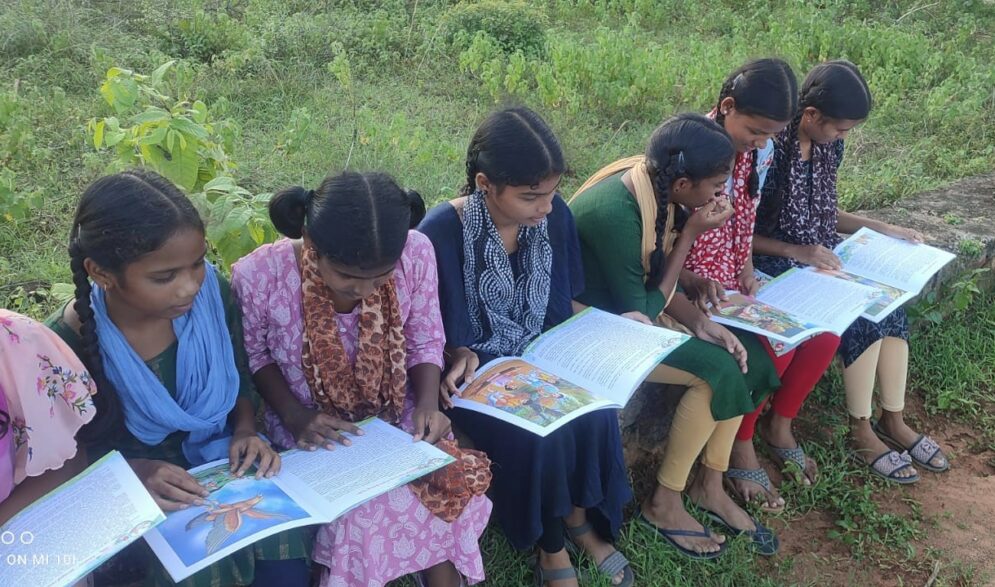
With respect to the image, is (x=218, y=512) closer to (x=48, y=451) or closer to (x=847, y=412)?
(x=48, y=451)

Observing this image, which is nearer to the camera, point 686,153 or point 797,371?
point 686,153

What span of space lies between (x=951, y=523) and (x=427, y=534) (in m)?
2.03

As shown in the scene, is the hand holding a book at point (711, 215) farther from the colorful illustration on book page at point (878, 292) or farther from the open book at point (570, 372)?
the colorful illustration on book page at point (878, 292)

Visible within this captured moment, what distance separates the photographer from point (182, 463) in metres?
2.17

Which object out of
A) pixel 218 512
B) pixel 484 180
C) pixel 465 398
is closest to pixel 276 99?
pixel 484 180

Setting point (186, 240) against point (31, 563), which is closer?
point (31, 563)

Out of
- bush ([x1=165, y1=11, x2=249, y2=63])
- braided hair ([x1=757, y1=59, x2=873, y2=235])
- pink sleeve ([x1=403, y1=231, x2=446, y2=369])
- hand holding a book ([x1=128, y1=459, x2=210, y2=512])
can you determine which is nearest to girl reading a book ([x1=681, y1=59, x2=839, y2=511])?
braided hair ([x1=757, y1=59, x2=873, y2=235])

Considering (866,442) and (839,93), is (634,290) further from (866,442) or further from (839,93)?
(866,442)

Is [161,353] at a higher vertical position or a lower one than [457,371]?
higher

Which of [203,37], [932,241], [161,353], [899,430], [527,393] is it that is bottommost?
[899,430]

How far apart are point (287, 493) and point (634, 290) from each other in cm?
136

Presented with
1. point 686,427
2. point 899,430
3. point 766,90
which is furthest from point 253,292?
point 899,430

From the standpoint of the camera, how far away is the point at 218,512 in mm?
1815

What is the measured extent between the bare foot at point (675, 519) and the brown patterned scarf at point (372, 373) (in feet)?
2.82
